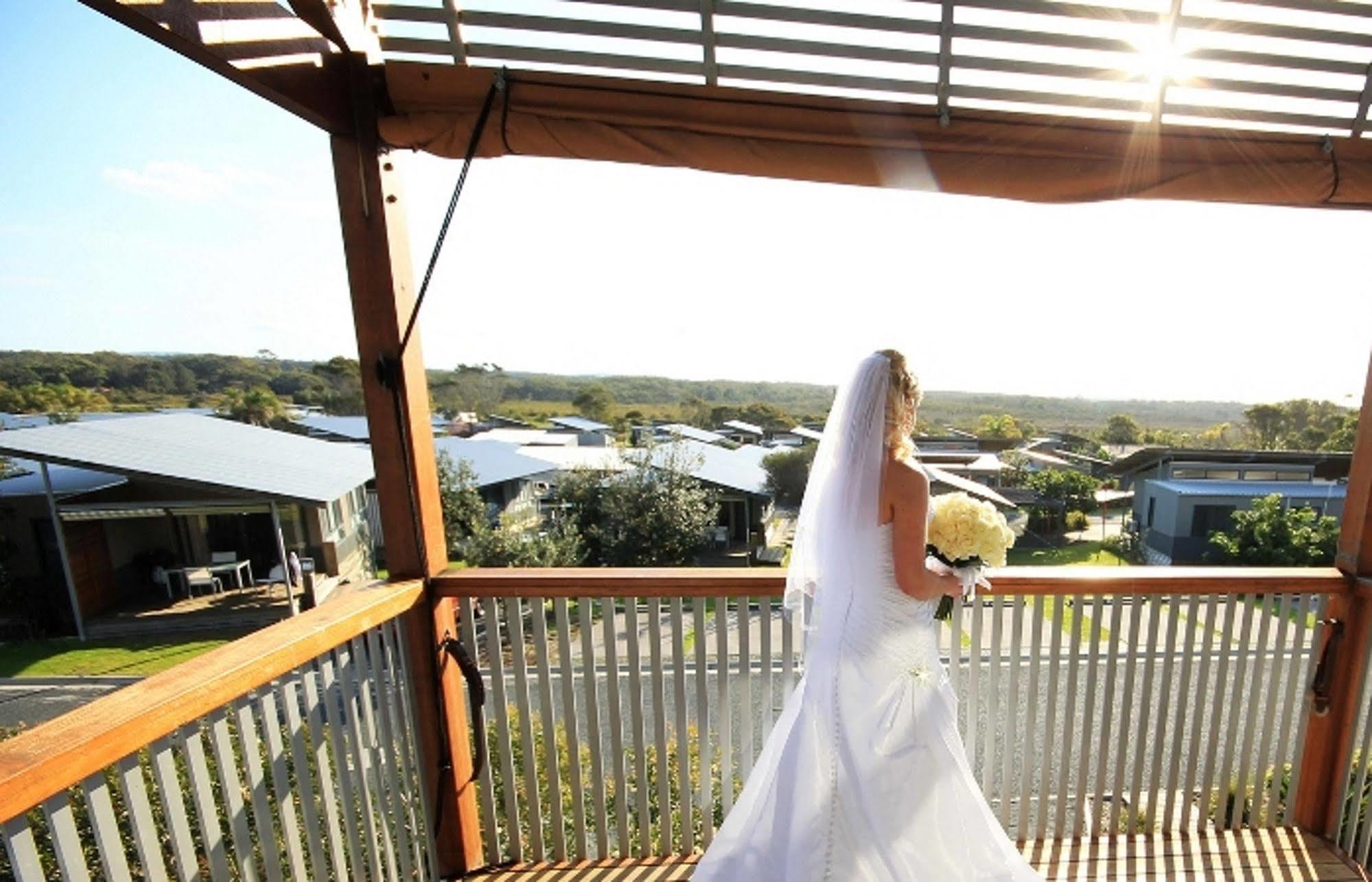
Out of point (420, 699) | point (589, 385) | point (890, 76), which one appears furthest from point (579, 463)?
point (890, 76)

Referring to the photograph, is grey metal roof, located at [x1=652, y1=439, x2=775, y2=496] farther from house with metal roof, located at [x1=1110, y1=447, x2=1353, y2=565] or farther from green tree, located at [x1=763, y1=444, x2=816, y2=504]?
house with metal roof, located at [x1=1110, y1=447, x2=1353, y2=565]

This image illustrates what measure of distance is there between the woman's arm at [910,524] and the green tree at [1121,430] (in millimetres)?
3413

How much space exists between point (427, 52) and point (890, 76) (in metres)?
1.35

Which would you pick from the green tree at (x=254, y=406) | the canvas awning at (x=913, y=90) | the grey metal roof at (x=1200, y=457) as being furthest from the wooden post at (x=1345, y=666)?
the green tree at (x=254, y=406)

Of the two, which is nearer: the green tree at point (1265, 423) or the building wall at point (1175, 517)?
→ the green tree at point (1265, 423)

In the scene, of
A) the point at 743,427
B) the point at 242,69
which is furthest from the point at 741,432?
the point at 242,69

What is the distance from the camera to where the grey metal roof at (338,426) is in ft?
7.18

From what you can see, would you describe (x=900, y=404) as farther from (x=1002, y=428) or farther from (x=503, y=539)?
(x=503, y=539)

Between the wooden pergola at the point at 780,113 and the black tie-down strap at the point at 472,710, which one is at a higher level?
the wooden pergola at the point at 780,113

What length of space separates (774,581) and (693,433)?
5.83 metres

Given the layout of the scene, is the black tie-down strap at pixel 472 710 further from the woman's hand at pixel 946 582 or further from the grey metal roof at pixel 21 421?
the grey metal roof at pixel 21 421

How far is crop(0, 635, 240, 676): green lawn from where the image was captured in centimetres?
314

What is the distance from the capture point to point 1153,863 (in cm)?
188

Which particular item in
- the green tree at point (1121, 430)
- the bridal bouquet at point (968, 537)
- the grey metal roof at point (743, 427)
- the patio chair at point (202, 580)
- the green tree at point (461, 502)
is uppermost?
the bridal bouquet at point (968, 537)
